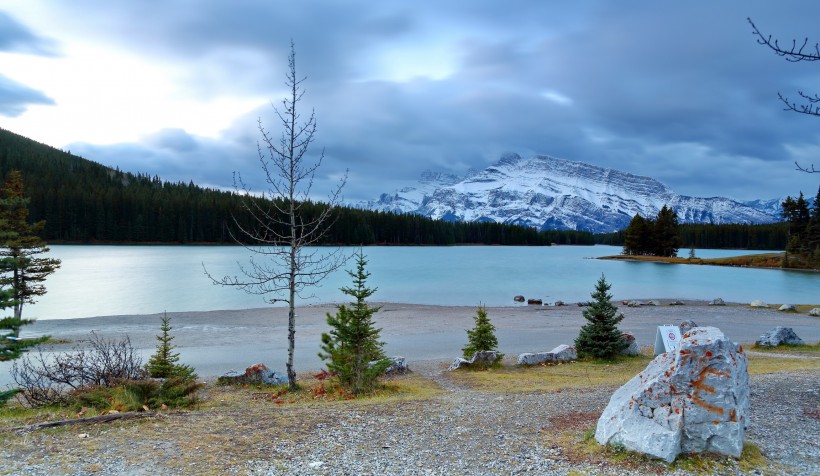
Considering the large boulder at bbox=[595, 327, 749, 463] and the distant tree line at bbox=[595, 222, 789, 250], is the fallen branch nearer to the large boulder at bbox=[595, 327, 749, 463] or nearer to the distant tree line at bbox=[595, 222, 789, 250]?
the large boulder at bbox=[595, 327, 749, 463]

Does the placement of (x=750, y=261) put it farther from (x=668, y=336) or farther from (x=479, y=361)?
(x=479, y=361)

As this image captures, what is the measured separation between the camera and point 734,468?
6461 mm

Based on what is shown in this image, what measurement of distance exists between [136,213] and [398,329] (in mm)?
122767

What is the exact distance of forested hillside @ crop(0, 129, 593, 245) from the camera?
121812mm

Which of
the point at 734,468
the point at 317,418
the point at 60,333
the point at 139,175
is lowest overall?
the point at 60,333

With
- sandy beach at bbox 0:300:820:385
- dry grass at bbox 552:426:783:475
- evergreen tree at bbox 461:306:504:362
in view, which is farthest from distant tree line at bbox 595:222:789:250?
dry grass at bbox 552:426:783:475

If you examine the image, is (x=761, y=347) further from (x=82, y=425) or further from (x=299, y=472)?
(x=82, y=425)

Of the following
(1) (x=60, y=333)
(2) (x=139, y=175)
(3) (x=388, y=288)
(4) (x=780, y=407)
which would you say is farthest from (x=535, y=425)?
(2) (x=139, y=175)

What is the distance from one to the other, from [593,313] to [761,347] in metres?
8.12

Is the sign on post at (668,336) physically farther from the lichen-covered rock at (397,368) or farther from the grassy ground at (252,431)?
the lichen-covered rock at (397,368)

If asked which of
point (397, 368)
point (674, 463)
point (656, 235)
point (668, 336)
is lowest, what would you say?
point (397, 368)

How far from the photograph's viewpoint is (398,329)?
2886cm

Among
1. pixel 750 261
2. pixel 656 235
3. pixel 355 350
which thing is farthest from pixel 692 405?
pixel 656 235

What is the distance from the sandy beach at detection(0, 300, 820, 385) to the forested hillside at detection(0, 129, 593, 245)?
78383 mm
